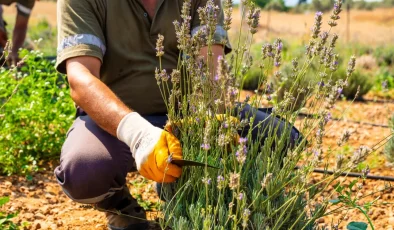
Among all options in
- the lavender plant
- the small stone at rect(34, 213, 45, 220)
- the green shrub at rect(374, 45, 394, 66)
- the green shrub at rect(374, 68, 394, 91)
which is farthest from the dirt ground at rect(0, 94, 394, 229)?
the green shrub at rect(374, 45, 394, 66)

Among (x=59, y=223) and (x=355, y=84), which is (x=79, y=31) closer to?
(x=59, y=223)

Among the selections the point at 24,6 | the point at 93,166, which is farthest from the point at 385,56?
the point at 93,166

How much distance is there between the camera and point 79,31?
2486 mm

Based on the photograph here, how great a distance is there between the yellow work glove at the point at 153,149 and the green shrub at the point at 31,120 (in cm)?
157

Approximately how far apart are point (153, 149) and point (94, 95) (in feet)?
1.48

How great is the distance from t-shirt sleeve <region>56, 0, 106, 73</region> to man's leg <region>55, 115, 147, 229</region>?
34 cm

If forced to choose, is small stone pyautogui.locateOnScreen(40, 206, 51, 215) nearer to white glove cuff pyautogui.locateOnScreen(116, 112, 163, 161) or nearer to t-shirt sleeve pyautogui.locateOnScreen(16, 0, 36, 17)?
white glove cuff pyautogui.locateOnScreen(116, 112, 163, 161)

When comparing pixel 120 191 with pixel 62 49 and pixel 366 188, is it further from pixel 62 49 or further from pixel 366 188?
pixel 366 188

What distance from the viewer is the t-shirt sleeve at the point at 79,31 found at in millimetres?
2461

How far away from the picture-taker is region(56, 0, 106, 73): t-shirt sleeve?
2.46 metres

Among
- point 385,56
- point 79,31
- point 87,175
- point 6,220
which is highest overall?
point 79,31

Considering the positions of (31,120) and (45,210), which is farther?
(31,120)

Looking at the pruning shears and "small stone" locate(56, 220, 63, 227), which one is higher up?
the pruning shears

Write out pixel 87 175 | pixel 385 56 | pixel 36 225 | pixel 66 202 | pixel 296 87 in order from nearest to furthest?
pixel 296 87, pixel 87 175, pixel 36 225, pixel 66 202, pixel 385 56
